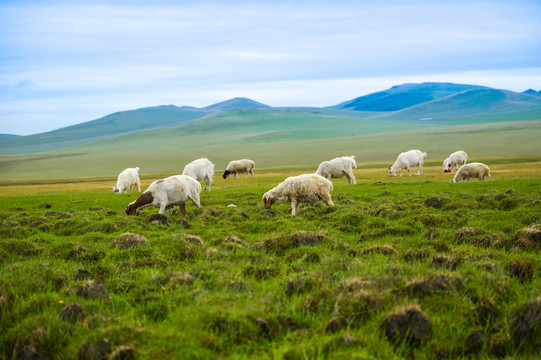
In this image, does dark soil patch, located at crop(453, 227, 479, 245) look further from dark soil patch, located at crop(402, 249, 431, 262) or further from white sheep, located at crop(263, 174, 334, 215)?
white sheep, located at crop(263, 174, 334, 215)

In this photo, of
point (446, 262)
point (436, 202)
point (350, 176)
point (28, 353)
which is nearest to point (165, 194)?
point (436, 202)

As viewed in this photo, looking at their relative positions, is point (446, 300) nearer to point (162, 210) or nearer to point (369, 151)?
point (162, 210)

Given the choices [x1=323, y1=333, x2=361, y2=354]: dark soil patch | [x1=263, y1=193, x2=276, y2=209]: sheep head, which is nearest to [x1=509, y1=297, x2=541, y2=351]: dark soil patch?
[x1=323, y1=333, x2=361, y2=354]: dark soil patch

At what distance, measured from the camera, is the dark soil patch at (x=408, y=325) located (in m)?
6.50

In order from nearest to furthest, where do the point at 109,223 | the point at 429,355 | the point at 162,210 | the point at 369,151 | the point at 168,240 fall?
the point at 429,355, the point at 168,240, the point at 109,223, the point at 162,210, the point at 369,151

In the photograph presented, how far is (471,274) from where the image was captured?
8516 mm

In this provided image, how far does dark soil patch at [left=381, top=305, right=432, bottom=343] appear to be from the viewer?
6504 mm

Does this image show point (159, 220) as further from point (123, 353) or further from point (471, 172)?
point (471, 172)

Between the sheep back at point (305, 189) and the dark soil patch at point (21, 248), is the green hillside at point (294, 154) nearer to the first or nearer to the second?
the sheep back at point (305, 189)

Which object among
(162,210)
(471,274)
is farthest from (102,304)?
(162,210)

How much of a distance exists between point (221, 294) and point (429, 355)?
3.52m

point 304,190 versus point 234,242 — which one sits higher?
point 304,190

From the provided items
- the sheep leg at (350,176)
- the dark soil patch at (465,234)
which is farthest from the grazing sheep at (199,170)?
the dark soil patch at (465,234)

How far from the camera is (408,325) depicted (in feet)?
21.6
